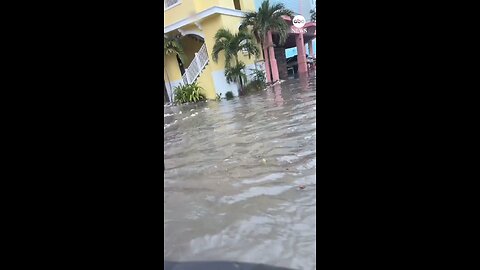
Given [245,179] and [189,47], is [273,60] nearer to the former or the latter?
[189,47]

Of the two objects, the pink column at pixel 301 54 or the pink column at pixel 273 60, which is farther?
the pink column at pixel 273 60

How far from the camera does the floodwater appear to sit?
1.52 m

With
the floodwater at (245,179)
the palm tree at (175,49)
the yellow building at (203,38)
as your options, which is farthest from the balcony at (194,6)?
the floodwater at (245,179)

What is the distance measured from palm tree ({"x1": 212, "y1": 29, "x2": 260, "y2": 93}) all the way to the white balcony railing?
0.07 metres

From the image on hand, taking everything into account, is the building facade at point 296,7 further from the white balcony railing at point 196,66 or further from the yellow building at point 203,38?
the white balcony railing at point 196,66

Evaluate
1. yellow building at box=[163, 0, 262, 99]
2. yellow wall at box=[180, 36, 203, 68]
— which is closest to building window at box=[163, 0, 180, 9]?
yellow building at box=[163, 0, 262, 99]

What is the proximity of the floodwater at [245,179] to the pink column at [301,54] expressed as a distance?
94 millimetres

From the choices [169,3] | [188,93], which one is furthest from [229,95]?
[169,3]

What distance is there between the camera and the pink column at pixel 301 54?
6.39 ft

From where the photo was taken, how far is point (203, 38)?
6.86 feet
